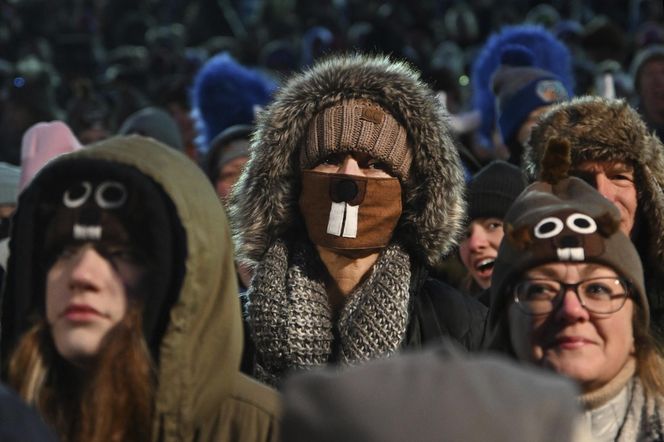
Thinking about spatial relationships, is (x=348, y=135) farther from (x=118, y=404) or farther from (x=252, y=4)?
(x=252, y=4)

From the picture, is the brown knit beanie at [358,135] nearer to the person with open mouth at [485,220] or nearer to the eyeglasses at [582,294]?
the eyeglasses at [582,294]

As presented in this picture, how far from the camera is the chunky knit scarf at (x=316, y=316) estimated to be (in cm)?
432

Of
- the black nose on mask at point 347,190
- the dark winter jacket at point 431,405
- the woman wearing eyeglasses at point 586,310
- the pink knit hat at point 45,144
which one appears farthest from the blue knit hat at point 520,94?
the dark winter jacket at point 431,405

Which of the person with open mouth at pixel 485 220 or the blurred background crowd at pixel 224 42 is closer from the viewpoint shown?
the person with open mouth at pixel 485 220

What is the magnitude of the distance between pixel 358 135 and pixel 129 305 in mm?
1333

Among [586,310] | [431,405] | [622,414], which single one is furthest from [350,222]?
[431,405]

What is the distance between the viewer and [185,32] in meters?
17.8

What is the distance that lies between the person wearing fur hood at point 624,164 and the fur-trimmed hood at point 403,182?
358 mm

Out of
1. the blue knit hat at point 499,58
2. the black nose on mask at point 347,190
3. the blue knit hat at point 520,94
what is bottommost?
the black nose on mask at point 347,190

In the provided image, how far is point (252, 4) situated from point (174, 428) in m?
15.8

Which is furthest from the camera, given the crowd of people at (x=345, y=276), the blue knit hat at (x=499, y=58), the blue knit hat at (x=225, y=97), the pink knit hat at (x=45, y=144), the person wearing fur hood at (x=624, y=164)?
the blue knit hat at (x=225, y=97)

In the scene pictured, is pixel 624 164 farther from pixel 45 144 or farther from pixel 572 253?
pixel 45 144

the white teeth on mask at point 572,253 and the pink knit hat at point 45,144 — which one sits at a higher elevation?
the pink knit hat at point 45,144

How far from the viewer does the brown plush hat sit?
381 centimetres
